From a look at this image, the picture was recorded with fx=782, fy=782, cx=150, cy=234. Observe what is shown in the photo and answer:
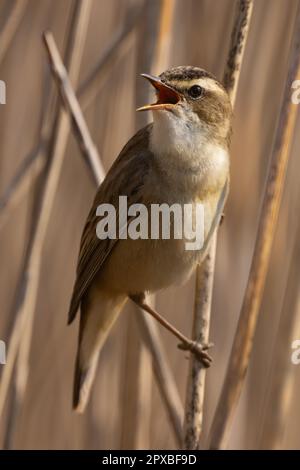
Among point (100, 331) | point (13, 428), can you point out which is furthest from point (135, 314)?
point (13, 428)

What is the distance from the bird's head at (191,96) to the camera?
2812 millimetres

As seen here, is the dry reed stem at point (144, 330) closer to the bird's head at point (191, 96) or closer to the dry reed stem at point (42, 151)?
the dry reed stem at point (42, 151)

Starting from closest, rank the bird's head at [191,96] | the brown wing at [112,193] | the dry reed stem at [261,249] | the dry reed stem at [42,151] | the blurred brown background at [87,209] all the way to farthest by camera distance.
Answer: the dry reed stem at [261,249], the bird's head at [191,96], the brown wing at [112,193], the dry reed stem at [42,151], the blurred brown background at [87,209]

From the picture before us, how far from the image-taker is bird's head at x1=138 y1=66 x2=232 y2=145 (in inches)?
111

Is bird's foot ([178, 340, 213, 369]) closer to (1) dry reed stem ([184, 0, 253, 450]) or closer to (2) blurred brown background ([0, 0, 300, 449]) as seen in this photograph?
(1) dry reed stem ([184, 0, 253, 450])

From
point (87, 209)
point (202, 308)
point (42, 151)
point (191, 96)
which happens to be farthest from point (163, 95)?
point (87, 209)

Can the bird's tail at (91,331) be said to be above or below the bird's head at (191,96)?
below

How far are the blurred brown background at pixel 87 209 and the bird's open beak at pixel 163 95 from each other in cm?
71

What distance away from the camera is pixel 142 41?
3.19 metres

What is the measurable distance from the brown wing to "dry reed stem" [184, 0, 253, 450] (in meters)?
0.43

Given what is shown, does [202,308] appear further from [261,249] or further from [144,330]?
[144,330]

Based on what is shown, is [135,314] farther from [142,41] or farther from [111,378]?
[142,41]

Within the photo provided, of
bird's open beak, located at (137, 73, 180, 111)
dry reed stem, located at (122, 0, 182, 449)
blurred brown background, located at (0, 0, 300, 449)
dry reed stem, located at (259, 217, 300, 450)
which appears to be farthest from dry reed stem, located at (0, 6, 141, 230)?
dry reed stem, located at (259, 217, 300, 450)

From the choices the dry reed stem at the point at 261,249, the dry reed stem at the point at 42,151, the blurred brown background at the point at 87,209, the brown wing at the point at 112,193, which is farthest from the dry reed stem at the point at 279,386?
the dry reed stem at the point at 42,151
